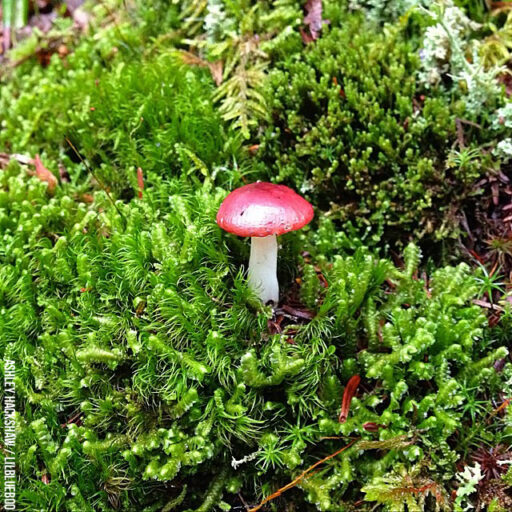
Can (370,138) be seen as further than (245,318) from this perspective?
Yes

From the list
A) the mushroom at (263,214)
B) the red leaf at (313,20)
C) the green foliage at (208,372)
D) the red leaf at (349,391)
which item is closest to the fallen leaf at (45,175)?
the green foliage at (208,372)

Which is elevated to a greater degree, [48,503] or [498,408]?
[498,408]

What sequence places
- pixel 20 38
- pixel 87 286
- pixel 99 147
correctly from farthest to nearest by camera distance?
1. pixel 20 38
2. pixel 99 147
3. pixel 87 286

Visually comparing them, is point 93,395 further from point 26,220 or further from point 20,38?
point 20,38

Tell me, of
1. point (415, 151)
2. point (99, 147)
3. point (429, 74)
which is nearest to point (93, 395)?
point (99, 147)

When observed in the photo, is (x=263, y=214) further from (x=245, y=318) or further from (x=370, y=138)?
(x=370, y=138)

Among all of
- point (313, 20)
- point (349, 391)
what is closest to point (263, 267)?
point (349, 391)

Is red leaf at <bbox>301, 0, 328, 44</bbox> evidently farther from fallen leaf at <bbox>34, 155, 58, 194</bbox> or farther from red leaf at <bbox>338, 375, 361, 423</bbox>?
red leaf at <bbox>338, 375, 361, 423</bbox>
